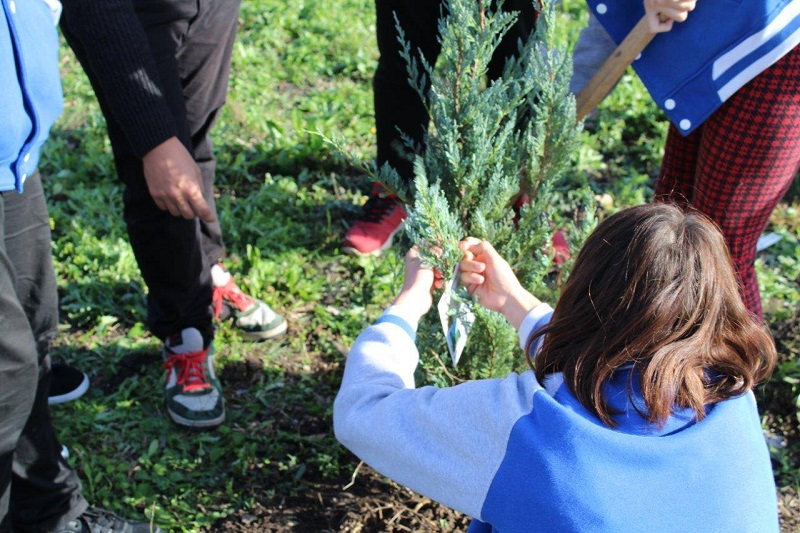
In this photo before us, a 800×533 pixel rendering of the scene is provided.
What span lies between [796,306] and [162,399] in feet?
8.86

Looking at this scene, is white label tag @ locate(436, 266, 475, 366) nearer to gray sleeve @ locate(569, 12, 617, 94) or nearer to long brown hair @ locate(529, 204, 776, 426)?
long brown hair @ locate(529, 204, 776, 426)

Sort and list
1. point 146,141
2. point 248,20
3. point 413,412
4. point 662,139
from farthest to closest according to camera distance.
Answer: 1. point 248,20
2. point 662,139
3. point 146,141
4. point 413,412

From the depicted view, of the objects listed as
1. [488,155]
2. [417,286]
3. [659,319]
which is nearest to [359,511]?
[417,286]

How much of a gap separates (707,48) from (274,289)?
2110mm

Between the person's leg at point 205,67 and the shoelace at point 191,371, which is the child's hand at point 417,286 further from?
the shoelace at point 191,371

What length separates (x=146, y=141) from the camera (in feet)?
7.47

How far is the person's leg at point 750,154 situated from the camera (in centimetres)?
227

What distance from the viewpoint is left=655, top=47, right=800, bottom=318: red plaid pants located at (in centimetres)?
227

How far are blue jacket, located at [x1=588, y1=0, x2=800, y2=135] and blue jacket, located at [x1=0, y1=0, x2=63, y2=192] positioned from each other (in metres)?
1.51

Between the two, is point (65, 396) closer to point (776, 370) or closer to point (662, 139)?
point (776, 370)

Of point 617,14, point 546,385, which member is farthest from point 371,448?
point 617,14

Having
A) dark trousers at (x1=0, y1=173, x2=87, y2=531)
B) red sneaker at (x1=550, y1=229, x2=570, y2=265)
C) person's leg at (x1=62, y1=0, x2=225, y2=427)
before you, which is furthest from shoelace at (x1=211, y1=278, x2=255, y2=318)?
red sneaker at (x1=550, y1=229, x2=570, y2=265)

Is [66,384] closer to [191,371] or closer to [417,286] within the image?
[191,371]

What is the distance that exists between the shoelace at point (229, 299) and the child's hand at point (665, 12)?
1.93m
